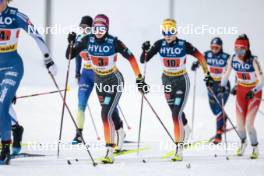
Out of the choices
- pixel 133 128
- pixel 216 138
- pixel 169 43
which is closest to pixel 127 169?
pixel 169 43

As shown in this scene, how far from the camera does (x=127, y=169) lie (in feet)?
23.0

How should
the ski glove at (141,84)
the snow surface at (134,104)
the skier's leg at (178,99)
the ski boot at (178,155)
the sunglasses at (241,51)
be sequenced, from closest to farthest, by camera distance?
1. the snow surface at (134,104)
2. the ski glove at (141,84)
3. the ski boot at (178,155)
4. the skier's leg at (178,99)
5. the sunglasses at (241,51)

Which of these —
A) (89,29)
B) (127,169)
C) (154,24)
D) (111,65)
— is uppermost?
(154,24)

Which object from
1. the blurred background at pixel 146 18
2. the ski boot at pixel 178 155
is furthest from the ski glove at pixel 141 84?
the blurred background at pixel 146 18

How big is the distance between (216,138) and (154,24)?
15081 mm

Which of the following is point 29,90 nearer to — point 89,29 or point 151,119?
point 151,119

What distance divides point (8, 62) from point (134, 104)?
9765 millimetres

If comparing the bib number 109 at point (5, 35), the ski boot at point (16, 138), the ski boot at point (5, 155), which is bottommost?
the ski boot at point (5, 155)

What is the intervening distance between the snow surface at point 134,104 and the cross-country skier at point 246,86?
42cm

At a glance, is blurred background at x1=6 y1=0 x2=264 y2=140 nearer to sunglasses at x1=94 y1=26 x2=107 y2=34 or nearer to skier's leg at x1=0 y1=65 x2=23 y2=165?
sunglasses at x1=94 y1=26 x2=107 y2=34

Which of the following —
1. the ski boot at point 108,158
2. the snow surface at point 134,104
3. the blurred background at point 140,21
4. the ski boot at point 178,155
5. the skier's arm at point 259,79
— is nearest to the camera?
the snow surface at point 134,104

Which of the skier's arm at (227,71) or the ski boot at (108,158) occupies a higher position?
the skier's arm at (227,71)

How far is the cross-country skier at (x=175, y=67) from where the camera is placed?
27.1 feet

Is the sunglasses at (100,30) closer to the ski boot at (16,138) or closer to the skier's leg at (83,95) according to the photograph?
the ski boot at (16,138)
